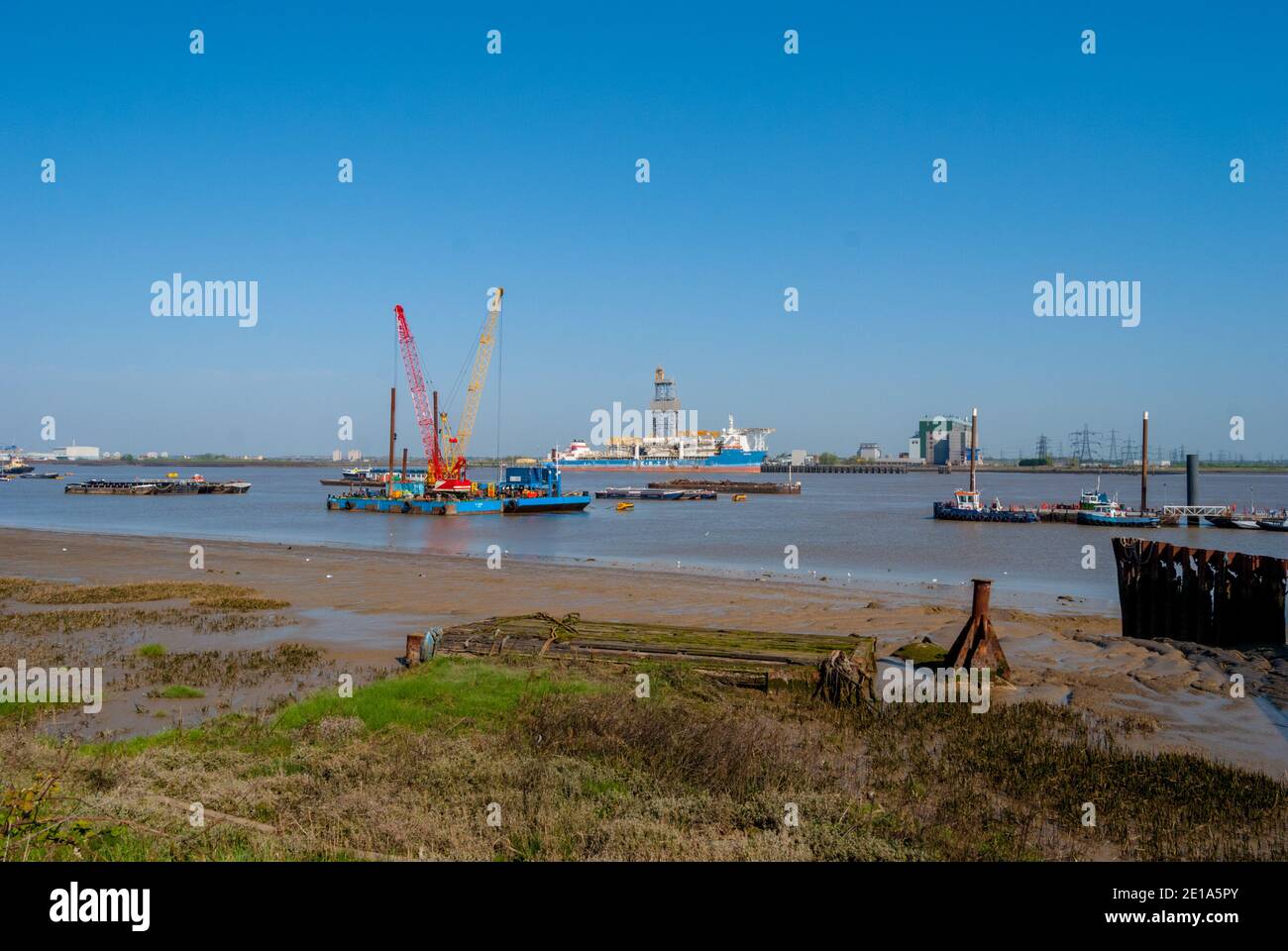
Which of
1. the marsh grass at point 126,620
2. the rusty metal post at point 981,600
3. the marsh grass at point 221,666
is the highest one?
the rusty metal post at point 981,600

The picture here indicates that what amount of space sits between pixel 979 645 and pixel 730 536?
3890cm

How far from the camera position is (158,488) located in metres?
101

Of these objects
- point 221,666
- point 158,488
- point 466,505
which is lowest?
point 466,505

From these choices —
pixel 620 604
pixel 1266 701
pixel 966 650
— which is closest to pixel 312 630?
pixel 620 604

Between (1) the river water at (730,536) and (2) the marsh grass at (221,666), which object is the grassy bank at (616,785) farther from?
(1) the river water at (730,536)

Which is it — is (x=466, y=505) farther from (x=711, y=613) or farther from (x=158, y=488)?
(x=158, y=488)

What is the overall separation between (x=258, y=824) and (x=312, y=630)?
12716 mm

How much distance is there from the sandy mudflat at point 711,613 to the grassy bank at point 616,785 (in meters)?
2.33

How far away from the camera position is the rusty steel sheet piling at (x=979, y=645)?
1337 cm

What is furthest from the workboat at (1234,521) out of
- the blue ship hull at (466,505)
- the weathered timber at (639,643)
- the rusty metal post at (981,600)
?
the weathered timber at (639,643)

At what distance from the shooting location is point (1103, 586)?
30641 mm

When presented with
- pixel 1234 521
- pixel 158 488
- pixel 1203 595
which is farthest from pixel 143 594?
pixel 158 488
